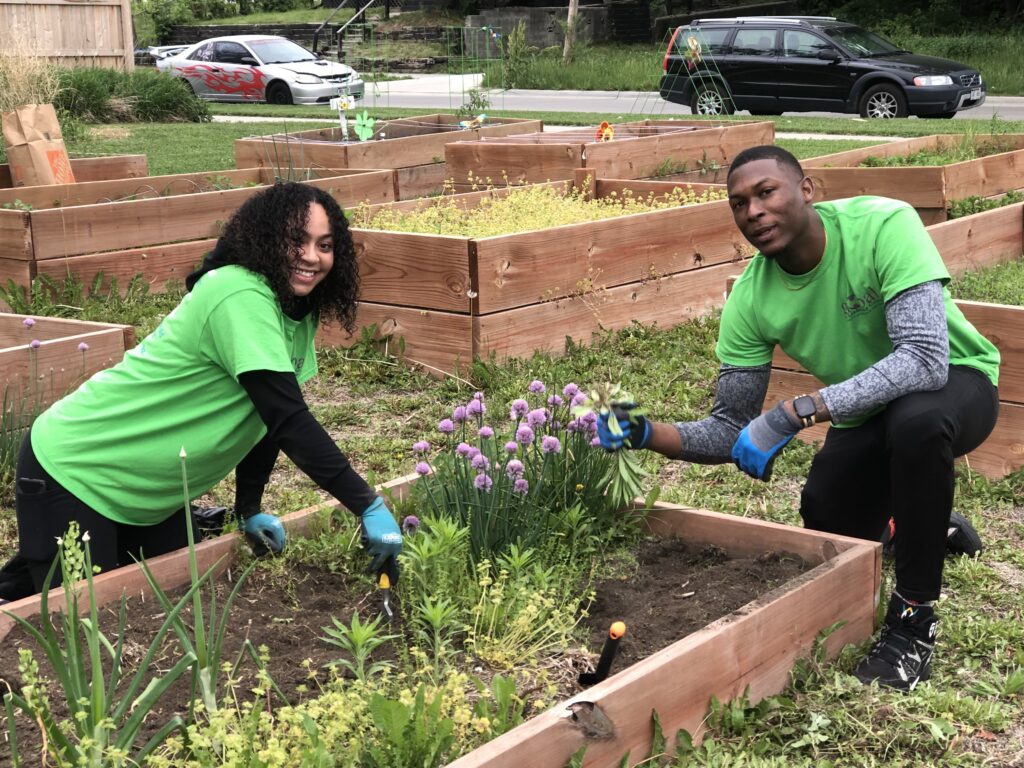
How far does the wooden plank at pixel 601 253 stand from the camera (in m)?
5.79

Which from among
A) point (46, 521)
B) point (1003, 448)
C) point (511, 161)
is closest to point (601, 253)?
point (1003, 448)

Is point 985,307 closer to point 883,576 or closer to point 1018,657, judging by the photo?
point 883,576

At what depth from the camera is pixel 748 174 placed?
320 centimetres

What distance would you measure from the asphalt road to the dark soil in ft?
51.0

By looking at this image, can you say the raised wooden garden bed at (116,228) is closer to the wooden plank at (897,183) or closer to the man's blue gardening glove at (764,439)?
the wooden plank at (897,183)

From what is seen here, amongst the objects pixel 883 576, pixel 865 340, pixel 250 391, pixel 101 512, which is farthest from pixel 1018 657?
pixel 101 512

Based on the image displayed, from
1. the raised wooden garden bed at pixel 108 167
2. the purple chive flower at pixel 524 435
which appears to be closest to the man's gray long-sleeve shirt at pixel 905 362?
the purple chive flower at pixel 524 435

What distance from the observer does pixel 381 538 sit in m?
3.00

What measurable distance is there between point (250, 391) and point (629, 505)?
1.23m

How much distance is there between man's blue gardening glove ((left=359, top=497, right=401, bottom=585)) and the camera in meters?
3.00

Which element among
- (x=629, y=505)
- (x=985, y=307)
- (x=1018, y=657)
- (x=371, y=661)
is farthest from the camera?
(x=985, y=307)

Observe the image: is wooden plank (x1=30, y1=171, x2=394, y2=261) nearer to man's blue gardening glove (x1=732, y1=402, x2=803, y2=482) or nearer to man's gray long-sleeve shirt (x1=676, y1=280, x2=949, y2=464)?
man's blue gardening glove (x1=732, y1=402, x2=803, y2=482)

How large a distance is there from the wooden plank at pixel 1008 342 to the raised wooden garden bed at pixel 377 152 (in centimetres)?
530

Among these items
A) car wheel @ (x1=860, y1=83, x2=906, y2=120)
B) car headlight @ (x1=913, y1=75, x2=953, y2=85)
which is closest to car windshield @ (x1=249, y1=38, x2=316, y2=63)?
car wheel @ (x1=860, y1=83, x2=906, y2=120)
